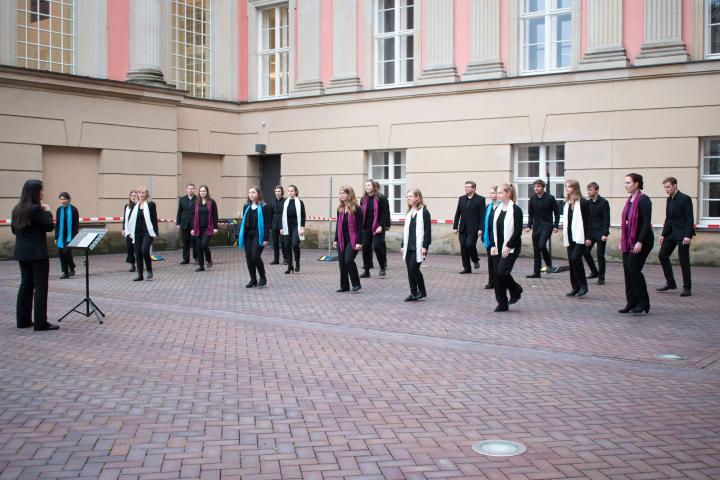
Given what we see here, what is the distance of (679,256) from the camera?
14.2 meters

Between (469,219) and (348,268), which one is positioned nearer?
(348,268)

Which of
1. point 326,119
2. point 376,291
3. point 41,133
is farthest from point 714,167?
point 41,133

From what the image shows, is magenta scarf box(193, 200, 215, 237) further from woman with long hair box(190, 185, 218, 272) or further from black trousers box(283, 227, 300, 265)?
black trousers box(283, 227, 300, 265)

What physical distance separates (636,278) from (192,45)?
61.5 ft

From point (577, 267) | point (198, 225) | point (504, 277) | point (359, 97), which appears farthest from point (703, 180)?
point (198, 225)

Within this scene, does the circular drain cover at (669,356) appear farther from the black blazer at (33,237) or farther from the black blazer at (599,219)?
the black blazer at (33,237)

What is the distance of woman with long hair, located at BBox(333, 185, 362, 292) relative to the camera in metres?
14.4

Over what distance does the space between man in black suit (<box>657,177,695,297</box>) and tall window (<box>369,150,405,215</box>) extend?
10618 millimetres

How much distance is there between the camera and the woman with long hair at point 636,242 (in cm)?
1161

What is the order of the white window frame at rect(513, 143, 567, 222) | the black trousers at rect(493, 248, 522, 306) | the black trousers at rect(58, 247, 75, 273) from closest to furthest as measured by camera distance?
the black trousers at rect(493, 248, 522, 306) < the black trousers at rect(58, 247, 75, 273) < the white window frame at rect(513, 143, 567, 222)

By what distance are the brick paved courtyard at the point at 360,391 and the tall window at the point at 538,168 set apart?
867 cm

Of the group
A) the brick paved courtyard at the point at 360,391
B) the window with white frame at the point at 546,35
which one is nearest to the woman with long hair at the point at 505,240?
the brick paved courtyard at the point at 360,391

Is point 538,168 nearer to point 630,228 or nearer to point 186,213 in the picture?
point 186,213

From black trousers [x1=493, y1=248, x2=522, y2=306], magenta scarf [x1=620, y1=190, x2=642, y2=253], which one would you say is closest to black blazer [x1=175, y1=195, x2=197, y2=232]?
black trousers [x1=493, y1=248, x2=522, y2=306]
